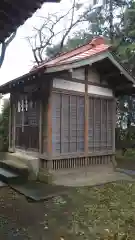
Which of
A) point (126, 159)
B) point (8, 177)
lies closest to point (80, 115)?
point (8, 177)

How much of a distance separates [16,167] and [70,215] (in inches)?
137

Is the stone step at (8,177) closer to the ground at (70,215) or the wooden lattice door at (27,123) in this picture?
the ground at (70,215)

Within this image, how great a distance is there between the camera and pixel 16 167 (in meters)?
7.82

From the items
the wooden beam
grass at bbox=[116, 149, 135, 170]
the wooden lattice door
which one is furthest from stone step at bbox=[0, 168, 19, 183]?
grass at bbox=[116, 149, 135, 170]

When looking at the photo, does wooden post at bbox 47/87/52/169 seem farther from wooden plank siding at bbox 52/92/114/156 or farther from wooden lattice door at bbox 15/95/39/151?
wooden lattice door at bbox 15/95/39/151

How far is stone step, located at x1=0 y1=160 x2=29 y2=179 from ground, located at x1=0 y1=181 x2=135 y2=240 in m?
1.01

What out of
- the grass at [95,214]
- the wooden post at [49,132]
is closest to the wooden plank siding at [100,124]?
the wooden post at [49,132]

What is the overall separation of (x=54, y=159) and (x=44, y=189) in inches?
46.0

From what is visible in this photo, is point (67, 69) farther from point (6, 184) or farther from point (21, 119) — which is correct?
point (6, 184)

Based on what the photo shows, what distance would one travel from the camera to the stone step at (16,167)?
7.57m

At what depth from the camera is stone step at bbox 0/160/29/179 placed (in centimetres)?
757

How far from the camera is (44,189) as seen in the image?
260 inches

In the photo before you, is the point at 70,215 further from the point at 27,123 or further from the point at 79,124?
the point at 27,123

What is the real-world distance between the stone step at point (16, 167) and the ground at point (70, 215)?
3.32 ft
